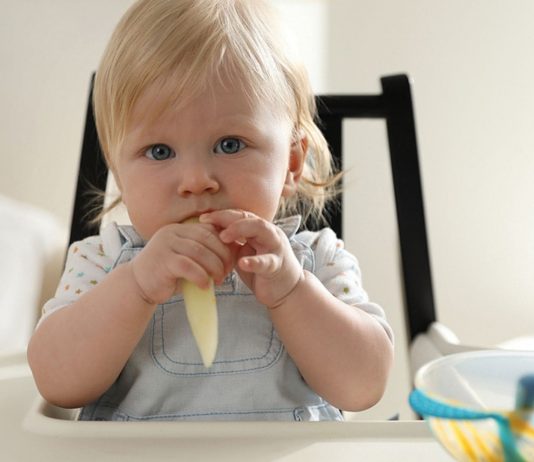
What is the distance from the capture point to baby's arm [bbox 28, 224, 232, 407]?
1.87ft

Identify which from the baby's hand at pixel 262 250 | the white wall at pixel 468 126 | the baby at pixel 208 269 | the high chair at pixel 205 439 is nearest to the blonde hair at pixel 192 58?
the baby at pixel 208 269

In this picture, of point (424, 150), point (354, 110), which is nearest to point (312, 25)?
point (424, 150)

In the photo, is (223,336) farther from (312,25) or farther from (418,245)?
(312,25)

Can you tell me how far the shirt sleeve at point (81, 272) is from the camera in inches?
27.9

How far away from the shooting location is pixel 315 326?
2.06ft

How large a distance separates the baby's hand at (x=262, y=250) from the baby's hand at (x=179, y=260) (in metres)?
0.01

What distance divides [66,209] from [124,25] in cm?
95

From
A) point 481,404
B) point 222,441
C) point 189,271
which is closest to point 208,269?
point 189,271

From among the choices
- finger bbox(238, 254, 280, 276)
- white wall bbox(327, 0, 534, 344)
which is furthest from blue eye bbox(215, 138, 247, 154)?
white wall bbox(327, 0, 534, 344)

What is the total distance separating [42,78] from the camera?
156 cm

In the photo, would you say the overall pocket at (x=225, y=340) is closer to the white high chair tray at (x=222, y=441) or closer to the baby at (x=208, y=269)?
the baby at (x=208, y=269)

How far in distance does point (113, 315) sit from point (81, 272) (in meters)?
0.14

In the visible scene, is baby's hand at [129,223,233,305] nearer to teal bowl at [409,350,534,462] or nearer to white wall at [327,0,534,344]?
teal bowl at [409,350,534,462]

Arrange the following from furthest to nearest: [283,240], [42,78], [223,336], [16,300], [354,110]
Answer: [42,78] < [16,300] < [354,110] < [223,336] < [283,240]
